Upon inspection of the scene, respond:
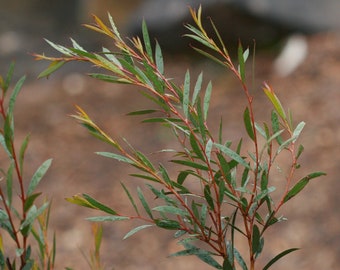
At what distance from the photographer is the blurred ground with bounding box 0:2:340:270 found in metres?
3.88

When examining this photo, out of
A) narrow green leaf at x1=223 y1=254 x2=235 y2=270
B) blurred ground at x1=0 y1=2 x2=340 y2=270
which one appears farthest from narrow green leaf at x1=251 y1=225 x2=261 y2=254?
blurred ground at x1=0 y1=2 x2=340 y2=270

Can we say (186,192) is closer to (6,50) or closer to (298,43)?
(298,43)

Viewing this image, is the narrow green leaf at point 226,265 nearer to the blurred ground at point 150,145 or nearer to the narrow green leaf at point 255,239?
the narrow green leaf at point 255,239

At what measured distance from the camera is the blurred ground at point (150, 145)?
153 inches

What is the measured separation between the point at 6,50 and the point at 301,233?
18.5ft

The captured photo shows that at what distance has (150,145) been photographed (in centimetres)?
517

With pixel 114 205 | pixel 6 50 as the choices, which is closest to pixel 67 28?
pixel 6 50

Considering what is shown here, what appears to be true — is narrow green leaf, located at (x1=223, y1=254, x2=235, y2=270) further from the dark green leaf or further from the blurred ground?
the blurred ground

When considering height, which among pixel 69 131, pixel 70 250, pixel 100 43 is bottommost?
pixel 70 250

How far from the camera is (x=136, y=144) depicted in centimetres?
523

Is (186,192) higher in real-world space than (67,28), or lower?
lower

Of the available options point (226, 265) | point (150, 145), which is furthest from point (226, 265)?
point (150, 145)

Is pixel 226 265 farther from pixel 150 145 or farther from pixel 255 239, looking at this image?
pixel 150 145

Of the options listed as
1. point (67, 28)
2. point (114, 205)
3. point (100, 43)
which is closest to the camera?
point (114, 205)
